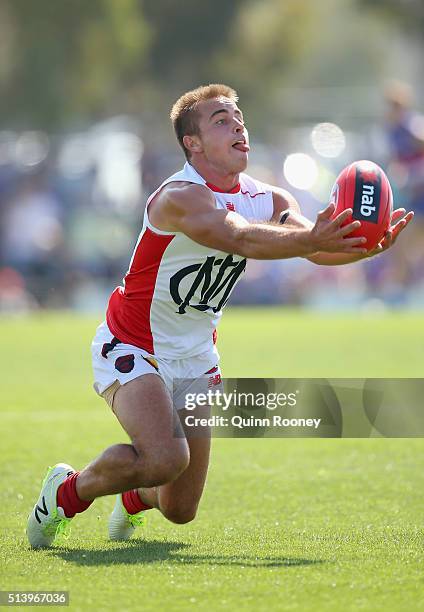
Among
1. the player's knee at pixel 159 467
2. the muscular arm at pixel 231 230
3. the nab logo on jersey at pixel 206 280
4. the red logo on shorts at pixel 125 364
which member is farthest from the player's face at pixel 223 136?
the player's knee at pixel 159 467

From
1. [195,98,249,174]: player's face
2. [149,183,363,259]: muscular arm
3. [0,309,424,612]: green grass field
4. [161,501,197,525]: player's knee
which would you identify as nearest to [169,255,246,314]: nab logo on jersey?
[149,183,363,259]: muscular arm

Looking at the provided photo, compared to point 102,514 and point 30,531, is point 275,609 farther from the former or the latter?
point 102,514

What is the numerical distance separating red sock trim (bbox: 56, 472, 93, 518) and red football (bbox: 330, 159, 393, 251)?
72.4 inches

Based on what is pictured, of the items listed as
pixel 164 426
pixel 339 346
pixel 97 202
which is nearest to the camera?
pixel 164 426

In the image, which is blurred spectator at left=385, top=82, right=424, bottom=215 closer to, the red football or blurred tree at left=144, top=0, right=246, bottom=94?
the red football

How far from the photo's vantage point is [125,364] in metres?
6.14

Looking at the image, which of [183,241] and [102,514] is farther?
[102,514]

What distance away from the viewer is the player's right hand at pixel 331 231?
213 inches

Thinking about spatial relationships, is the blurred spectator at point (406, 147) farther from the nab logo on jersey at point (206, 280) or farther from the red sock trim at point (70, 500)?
the red sock trim at point (70, 500)

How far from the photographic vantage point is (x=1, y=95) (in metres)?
42.6

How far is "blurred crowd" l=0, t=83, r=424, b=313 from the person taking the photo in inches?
895

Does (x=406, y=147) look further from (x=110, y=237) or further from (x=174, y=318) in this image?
(x=174, y=318)

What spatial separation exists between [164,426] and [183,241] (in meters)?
0.94

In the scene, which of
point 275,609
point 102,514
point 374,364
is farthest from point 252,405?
point 374,364
